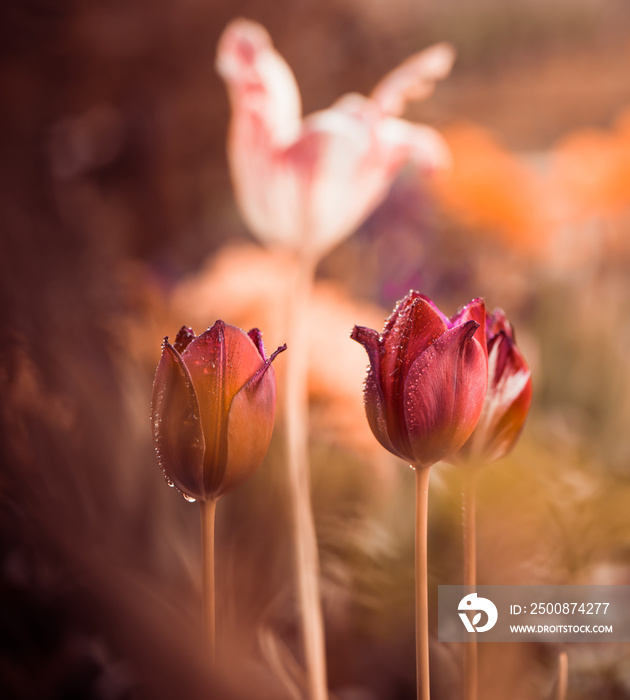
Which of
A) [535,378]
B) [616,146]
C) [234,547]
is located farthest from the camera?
[616,146]

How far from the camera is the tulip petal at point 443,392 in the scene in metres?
0.08

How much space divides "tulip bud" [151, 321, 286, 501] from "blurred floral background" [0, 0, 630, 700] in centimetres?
1

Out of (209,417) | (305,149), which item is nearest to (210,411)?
(209,417)

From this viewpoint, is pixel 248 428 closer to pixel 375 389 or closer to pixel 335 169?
pixel 375 389

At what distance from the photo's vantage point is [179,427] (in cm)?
8

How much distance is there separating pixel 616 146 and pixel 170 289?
31cm

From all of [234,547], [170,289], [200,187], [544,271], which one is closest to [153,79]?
[200,187]

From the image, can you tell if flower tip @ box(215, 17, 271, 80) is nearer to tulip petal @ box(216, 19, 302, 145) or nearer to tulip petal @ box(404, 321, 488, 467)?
tulip petal @ box(216, 19, 302, 145)

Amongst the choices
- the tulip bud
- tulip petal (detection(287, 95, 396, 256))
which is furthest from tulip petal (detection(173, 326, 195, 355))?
tulip petal (detection(287, 95, 396, 256))

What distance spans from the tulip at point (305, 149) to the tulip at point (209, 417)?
0.12m

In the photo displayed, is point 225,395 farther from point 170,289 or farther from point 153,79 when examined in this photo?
point 153,79

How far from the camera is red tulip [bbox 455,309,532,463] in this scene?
10 cm

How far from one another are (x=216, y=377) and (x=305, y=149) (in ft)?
0.42

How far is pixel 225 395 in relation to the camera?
8cm
